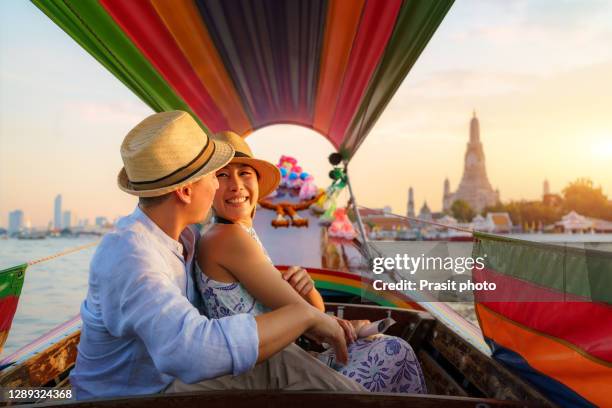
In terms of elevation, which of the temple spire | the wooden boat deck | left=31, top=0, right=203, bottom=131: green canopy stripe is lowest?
the wooden boat deck

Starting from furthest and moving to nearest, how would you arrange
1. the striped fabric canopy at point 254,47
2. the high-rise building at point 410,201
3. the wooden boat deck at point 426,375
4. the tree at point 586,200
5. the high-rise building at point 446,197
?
1. the high-rise building at point 446,197
2. the high-rise building at point 410,201
3. the tree at point 586,200
4. the striped fabric canopy at point 254,47
5. the wooden boat deck at point 426,375

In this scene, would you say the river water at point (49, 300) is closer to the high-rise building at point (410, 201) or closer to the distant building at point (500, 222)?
the distant building at point (500, 222)

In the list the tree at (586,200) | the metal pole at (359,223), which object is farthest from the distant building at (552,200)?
the metal pole at (359,223)

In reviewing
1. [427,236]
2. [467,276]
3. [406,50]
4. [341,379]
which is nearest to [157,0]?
[406,50]

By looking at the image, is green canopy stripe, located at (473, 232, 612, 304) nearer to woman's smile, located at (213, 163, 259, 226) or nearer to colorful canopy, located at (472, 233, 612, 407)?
colorful canopy, located at (472, 233, 612, 407)

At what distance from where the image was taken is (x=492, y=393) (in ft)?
6.39

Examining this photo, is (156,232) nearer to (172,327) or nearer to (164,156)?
(164,156)

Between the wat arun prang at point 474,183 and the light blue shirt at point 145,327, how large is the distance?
113 metres

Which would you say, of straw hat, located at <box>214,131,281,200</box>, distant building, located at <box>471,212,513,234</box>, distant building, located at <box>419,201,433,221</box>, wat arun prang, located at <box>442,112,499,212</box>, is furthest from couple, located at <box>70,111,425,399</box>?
wat arun prang, located at <box>442,112,499,212</box>

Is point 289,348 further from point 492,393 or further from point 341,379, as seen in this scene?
point 492,393

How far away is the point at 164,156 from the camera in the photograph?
137 cm

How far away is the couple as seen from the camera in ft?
3.73

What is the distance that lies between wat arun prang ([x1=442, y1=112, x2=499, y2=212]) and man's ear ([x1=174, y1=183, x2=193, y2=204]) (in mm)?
112540

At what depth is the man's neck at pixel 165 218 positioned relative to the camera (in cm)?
144
